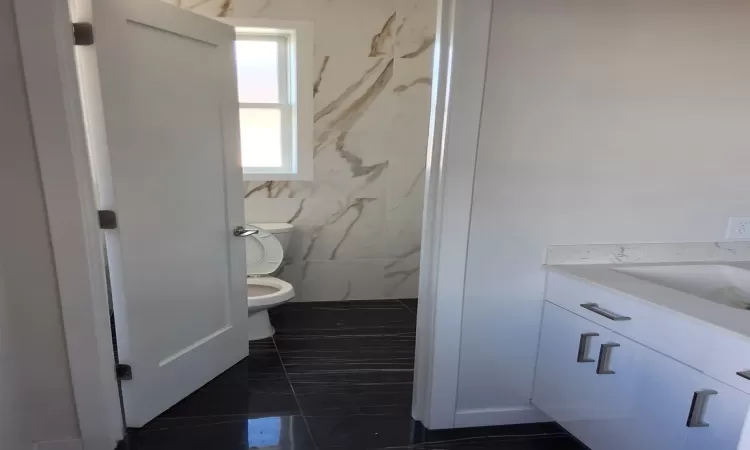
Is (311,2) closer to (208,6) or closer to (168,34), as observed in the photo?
(208,6)

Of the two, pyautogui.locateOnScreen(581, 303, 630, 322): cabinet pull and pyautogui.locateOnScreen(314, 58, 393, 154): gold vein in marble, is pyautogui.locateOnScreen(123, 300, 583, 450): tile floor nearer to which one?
pyautogui.locateOnScreen(581, 303, 630, 322): cabinet pull

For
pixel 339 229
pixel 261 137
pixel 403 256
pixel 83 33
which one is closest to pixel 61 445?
pixel 83 33

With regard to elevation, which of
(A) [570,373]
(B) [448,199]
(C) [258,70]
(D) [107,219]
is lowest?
(A) [570,373]

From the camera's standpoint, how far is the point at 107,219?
1.69 metres

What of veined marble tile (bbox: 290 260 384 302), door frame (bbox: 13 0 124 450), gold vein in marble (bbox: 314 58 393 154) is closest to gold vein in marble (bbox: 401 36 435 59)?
gold vein in marble (bbox: 314 58 393 154)

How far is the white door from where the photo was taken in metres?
1.70

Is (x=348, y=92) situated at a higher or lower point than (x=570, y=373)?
higher

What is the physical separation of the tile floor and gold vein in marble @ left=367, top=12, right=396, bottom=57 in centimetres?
197

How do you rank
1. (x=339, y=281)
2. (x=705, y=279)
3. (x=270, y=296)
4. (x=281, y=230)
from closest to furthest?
(x=705, y=279) → (x=270, y=296) → (x=281, y=230) → (x=339, y=281)

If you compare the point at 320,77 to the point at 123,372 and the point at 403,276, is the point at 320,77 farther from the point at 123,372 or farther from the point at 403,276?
the point at 123,372

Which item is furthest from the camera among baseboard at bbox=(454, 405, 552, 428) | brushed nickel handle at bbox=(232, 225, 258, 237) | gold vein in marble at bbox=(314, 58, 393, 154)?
gold vein in marble at bbox=(314, 58, 393, 154)

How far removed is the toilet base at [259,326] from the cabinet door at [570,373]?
1647 millimetres

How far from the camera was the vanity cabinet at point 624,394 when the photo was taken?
125 cm

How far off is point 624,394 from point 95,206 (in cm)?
199
